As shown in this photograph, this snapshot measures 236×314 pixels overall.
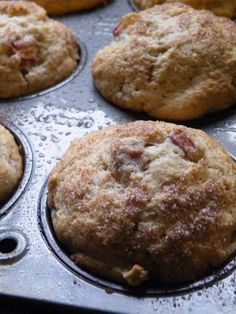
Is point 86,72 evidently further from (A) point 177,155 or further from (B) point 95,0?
(A) point 177,155

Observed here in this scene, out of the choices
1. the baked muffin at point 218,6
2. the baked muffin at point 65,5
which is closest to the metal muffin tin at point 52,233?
the baked muffin at point 65,5

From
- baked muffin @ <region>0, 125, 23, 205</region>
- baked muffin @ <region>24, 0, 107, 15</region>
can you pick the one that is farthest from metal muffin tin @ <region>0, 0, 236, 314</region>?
baked muffin @ <region>24, 0, 107, 15</region>

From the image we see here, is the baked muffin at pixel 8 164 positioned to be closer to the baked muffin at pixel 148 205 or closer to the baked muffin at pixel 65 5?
the baked muffin at pixel 148 205

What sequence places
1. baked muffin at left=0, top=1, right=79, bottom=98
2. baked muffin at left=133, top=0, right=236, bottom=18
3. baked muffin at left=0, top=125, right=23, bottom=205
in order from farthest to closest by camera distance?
baked muffin at left=133, top=0, right=236, bottom=18
baked muffin at left=0, top=1, right=79, bottom=98
baked muffin at left=0, top=125, right=23, bottom=205

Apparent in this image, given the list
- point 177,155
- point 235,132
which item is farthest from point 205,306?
point 235,132

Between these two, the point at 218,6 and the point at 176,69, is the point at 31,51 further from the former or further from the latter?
the point at 218,6

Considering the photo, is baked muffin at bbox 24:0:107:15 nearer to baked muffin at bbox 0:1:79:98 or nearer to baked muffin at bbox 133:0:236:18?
baked muffin at bbox 0:1:79:98

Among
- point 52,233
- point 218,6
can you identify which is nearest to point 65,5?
point 218,6
